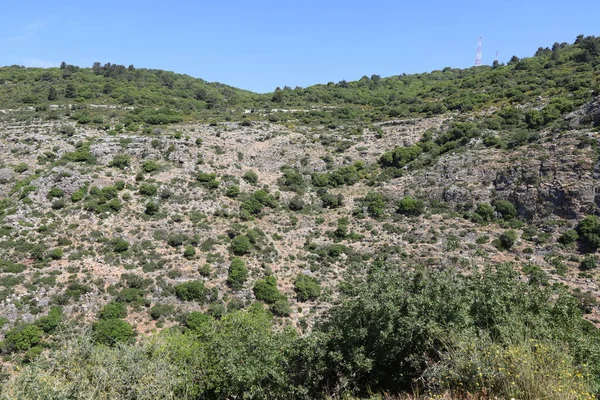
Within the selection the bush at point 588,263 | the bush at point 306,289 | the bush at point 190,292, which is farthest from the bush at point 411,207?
the bush at point 190,292

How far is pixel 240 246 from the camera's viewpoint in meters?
35.2

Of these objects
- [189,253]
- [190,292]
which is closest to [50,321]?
[190,292]

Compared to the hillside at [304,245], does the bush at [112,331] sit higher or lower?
lower

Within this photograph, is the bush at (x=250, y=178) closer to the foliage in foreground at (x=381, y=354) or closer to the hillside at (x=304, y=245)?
the hillside at (x=304, y=245)

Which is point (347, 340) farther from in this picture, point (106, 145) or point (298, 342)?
point (106, 145)

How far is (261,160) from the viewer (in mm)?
51281

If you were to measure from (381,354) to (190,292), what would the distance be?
20.4 meters

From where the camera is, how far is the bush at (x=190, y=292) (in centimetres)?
3002

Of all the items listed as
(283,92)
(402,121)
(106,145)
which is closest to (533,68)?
(402,121)

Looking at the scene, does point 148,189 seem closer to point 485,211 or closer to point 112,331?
point 112,331

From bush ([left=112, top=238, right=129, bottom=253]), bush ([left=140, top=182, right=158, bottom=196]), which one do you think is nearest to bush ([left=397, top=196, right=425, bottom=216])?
bush ([left=140, top=182, right=158, bottom=196])

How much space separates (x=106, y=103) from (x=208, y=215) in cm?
4046

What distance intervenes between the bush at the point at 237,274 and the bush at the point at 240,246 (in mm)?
1391

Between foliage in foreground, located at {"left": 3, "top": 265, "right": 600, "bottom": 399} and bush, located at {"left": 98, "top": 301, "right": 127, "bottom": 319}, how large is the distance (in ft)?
37.7
